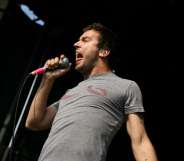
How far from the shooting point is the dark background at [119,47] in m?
3.03

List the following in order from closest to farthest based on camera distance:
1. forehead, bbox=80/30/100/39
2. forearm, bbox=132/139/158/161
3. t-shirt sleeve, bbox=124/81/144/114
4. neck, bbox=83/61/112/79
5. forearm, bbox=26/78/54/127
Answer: forearm, bbox=132/139/158/161, t-shirt sleeve, bbox=124/81/144/114, forearm, bbox=26/78/54/127, neck, bbox=83/61/112/79, forehead, bbox=80/30/100/39

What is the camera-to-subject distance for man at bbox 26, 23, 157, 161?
134cm

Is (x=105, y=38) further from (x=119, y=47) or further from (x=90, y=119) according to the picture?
(x=119, y=47)

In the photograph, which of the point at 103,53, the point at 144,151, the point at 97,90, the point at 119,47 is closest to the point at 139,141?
the point at 144,151

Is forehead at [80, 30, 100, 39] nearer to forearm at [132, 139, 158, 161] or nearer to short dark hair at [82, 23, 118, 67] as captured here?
short dark hair at [82, 23, 118, 67]

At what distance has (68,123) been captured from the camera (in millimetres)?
1426

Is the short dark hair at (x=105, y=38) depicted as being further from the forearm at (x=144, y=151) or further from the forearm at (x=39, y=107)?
the forearm at (x=144, y=151)

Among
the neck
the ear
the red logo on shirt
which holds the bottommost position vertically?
the red logo on shirt

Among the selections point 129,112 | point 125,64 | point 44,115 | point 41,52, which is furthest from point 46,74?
point 125,64

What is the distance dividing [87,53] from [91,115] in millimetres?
452

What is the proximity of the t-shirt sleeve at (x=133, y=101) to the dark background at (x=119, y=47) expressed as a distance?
1506 millimetres

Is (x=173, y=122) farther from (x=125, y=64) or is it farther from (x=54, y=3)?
(x=54, y=3)

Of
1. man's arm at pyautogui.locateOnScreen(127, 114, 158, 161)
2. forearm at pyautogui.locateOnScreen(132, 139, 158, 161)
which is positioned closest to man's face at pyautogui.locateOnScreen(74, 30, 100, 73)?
man's arm at pyautogui.locateOnScreen(127, 114, 158, 161)

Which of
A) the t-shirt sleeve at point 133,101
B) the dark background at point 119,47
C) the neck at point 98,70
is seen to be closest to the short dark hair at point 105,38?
the neck at point 98,70
